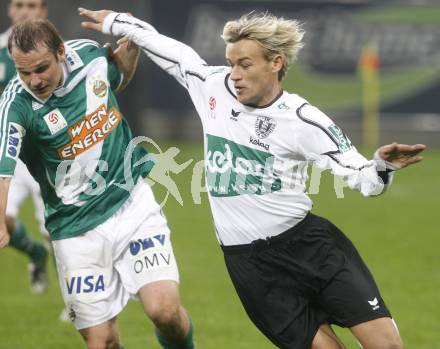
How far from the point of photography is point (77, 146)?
626 centimetres

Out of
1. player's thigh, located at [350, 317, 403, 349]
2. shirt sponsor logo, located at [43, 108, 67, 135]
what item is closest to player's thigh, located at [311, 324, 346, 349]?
player's thigh, located at [350, 317, 403, 349]

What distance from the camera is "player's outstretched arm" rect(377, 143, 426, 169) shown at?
512 cm

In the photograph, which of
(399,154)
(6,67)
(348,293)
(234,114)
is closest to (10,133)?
(234,114)

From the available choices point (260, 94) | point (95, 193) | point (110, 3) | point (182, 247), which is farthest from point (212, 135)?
point (110, 3)

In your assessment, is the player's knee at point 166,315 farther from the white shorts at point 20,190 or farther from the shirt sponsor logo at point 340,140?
the white shorts at point 20,190

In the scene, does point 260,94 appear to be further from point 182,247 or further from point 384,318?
point 182,247

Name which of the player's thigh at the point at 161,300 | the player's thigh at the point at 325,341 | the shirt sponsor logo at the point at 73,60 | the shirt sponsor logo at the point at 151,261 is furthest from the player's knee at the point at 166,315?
the shirt sponsor logo at the point at 73,60

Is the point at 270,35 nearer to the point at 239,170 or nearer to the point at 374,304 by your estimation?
the point at 239,170

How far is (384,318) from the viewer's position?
558 centimetres

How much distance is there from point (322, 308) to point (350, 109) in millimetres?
15551

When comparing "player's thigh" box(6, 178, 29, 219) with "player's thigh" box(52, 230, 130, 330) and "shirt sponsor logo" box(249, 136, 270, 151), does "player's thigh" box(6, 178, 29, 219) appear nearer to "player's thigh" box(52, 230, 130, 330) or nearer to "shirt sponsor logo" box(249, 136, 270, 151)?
"player's thigh" box(52, 230, 130, 330)

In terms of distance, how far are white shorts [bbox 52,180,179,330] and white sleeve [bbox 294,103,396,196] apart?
116 centimetres

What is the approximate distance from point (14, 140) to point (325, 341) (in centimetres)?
206

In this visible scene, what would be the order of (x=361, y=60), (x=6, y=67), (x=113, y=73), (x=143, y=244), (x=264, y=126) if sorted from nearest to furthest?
(x=264, y=126) → (x=143, y=244) → (x=113, y=73) → (x=6, y=67) → (x=361, y=60)
